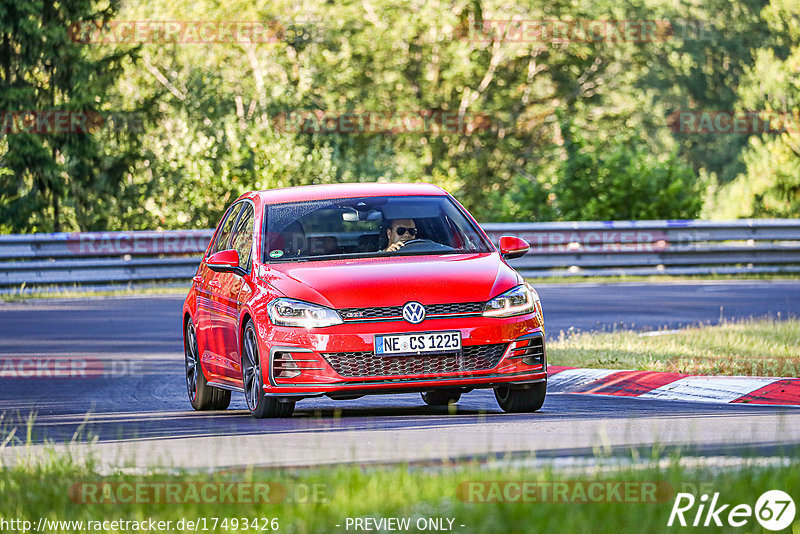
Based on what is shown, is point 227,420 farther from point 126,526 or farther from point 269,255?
point 126,526

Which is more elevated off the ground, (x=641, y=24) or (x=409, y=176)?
(x=641, y=24)

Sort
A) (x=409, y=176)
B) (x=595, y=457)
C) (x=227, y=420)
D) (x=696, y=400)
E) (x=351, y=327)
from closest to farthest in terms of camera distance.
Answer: (x=595, y=457), (x=351, y=327), (x=227, y=420), (x=696, y=400), (x=409, y=176)

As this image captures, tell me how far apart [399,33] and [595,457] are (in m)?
40.8

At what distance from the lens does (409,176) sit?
44562 millimetres

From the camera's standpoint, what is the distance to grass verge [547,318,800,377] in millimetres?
12672

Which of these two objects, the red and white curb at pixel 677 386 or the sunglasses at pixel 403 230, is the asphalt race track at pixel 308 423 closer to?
the red and white curb at pixel 677 386

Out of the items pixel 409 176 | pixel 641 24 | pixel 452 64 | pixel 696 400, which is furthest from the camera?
pixel 641 24

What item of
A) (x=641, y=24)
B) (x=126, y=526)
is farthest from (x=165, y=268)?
(x=641, y=24)

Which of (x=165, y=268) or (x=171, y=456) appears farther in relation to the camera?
(x=165, y=268)

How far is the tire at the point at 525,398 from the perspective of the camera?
404 inches

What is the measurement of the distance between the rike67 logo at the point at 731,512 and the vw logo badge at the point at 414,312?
158 inches

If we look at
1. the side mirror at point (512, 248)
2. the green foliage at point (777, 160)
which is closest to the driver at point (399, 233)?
the side mirror at point (512, 248)

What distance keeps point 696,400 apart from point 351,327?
9.83ft

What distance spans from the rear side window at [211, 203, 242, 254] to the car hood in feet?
5.80
